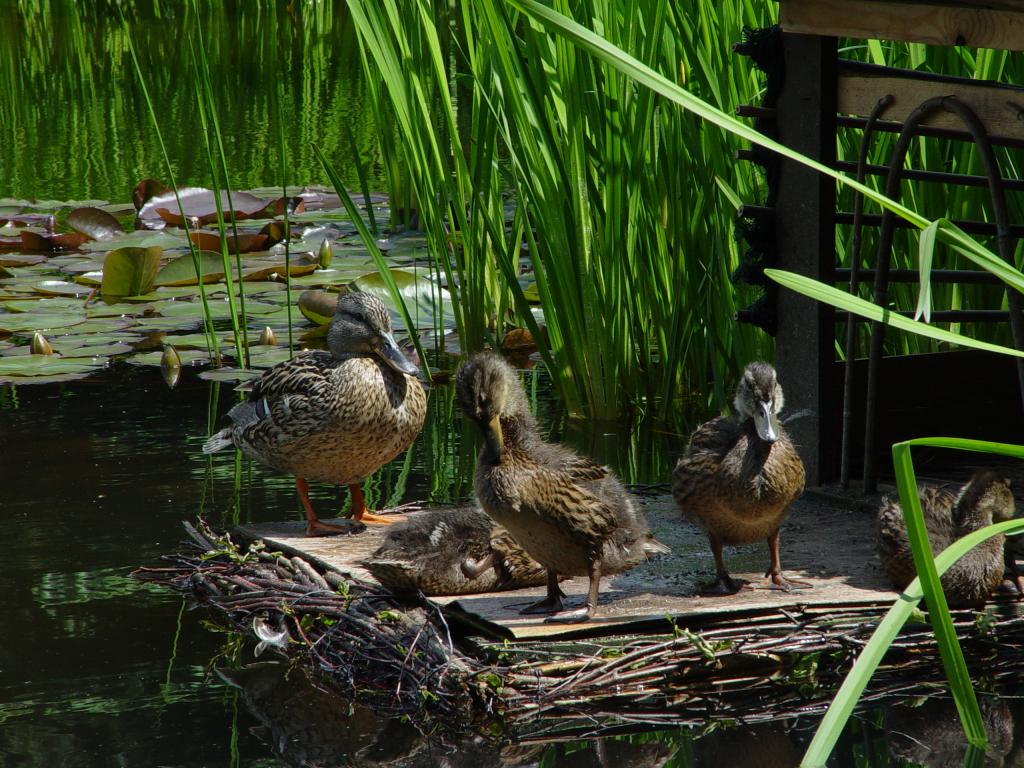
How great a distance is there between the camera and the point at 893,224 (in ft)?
14.1

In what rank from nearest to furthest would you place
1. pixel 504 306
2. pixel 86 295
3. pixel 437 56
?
pixel 437 56 → pixel 504 306 → pixel 86 295

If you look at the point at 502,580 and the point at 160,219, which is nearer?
the point at 502,580

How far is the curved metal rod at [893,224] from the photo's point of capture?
11.7ft

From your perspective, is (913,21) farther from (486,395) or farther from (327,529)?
(327,529)

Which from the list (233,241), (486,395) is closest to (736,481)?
(486,395)

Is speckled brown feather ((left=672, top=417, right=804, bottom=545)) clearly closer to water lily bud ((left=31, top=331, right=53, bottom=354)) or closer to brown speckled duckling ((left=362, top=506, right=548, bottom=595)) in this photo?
brown speckled duckling ((left=362, top=506, right=548, bottom=595))

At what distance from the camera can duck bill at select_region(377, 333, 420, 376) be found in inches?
175

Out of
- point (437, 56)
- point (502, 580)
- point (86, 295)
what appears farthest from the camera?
point (86, 295)

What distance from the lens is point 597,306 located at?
5.66 metres

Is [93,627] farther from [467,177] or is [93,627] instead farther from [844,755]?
[467,177]

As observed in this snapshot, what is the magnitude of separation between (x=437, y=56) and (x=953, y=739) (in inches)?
127

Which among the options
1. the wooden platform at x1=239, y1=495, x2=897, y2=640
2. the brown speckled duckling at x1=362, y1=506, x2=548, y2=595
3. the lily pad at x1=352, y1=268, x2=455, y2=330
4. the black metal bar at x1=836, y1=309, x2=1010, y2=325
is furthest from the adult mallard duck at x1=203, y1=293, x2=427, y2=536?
the lily pad at x1=352, y1=268, x2=455, y2=330

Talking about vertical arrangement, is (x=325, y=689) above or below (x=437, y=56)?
below

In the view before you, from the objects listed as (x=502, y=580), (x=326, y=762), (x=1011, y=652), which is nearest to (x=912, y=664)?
(x=1011, y=652)
